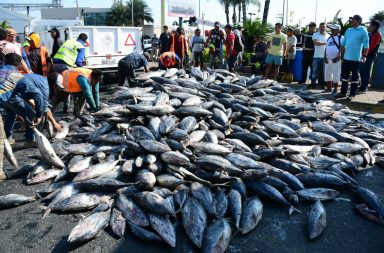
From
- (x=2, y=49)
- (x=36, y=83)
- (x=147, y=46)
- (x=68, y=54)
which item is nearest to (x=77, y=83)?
(x=36, y=83)

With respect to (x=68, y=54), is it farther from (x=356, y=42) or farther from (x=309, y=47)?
(x=309, y=47)

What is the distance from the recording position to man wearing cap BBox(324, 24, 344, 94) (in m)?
9.29

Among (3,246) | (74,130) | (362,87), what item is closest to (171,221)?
(3,246)

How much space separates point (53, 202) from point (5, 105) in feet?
7.81

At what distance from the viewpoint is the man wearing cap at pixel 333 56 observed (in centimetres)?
929

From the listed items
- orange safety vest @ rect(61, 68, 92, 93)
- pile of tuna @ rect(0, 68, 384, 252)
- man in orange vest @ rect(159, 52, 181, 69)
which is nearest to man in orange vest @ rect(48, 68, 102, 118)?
orange safety vest @ rect(61, 68, 92, 93)

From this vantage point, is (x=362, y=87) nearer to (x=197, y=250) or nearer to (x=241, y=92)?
(x=241, y=92)

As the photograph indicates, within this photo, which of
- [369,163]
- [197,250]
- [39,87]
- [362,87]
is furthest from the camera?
[362,87]

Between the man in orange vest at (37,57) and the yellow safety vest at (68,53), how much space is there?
0.29 meters

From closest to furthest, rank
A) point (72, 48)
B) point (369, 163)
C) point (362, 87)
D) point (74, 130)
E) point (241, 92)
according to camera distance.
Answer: point (369, 163)
point (74, 130)
point (241, 92)
point (72, 48)
point (362, 87)

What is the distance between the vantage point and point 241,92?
22.2ft

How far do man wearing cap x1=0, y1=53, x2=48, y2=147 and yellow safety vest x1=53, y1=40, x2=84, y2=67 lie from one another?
8.01ft

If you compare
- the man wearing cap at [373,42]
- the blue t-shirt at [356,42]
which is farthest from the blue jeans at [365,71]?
the blue t-shirt at [356,42]

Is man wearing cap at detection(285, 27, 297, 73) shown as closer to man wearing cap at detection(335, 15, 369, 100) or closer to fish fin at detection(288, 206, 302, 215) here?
man wearing cap at detection(335, 15, 369, 100)
